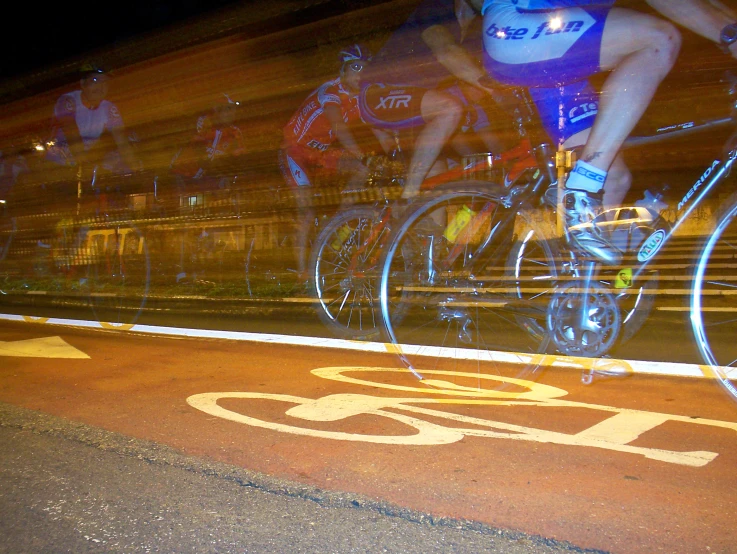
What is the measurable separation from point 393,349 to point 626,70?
9.76ft

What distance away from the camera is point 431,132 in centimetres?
543

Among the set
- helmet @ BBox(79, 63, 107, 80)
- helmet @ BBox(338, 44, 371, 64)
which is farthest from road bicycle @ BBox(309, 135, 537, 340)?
helmet @ BBox(79, 63, 107, 80)

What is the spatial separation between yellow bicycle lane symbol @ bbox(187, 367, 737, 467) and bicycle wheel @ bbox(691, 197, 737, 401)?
0.53 m

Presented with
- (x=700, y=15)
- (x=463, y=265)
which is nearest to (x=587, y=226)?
(x=463, y=265)

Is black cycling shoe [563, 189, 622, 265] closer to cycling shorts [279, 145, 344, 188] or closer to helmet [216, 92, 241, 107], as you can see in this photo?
cycling shorts [279, 145, 344, 188]

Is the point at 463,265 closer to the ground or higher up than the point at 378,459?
higher up

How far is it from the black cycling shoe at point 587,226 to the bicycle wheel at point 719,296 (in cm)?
52

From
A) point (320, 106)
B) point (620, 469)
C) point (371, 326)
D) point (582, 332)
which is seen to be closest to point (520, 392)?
point (582, 332)

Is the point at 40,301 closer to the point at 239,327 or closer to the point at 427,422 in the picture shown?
the point at 239,327

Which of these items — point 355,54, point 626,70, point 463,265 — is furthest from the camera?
point 355,54

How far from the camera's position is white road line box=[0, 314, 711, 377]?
5113 mm

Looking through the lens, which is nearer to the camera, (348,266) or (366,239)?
(366,239)

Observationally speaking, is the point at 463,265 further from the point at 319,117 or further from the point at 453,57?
the point at 319,117

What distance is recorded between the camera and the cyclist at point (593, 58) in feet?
13.2
